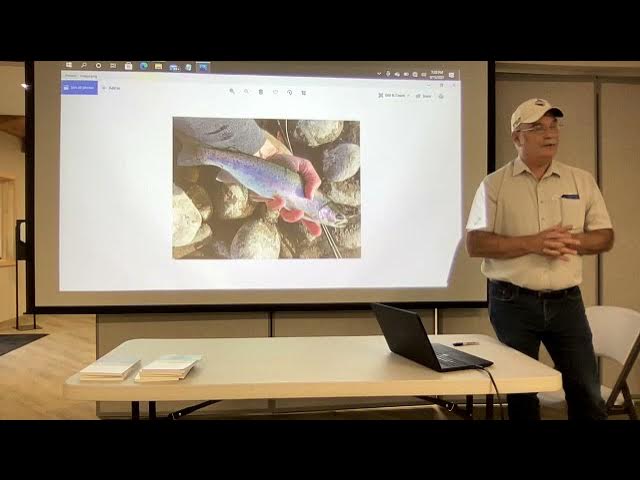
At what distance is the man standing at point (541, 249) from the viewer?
1689mm

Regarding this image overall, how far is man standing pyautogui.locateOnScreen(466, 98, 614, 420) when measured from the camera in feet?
5.54

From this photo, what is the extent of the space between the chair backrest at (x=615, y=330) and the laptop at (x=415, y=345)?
950 mm

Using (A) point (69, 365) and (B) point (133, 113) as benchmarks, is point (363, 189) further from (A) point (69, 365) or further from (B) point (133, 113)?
(A) point (69, 365)

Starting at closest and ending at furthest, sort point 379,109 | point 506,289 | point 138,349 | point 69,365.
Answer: point 138,349 < point 506,289 < point 379,109 < point 69,365

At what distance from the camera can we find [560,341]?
1.72m

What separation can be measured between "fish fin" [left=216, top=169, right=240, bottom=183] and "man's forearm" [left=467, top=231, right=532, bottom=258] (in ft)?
4.31

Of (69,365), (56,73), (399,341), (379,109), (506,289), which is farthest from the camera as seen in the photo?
(69,365)

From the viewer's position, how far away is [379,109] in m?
2.46

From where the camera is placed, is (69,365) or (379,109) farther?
(69,365)

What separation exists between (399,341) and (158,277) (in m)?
1.54

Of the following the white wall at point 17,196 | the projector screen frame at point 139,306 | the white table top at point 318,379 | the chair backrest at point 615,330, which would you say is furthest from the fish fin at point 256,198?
the white wall at point 17,196

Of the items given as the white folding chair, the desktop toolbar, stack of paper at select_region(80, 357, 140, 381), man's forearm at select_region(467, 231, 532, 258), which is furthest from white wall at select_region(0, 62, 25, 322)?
the white folding chair

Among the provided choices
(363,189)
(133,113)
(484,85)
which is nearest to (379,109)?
(363,189)

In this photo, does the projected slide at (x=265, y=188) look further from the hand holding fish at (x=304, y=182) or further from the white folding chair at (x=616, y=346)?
the white folding chair at (x=616, y=346)
